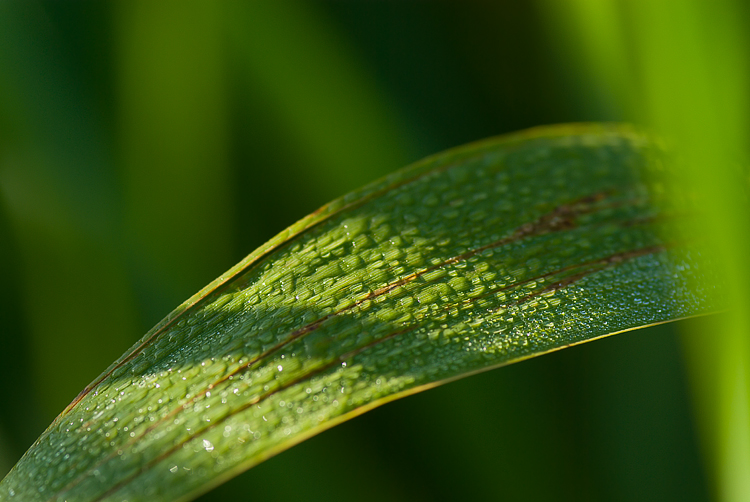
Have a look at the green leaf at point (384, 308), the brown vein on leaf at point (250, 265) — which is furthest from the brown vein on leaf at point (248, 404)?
the brown vein on leaf at point (250, 265)

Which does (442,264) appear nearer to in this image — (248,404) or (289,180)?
(248,404)

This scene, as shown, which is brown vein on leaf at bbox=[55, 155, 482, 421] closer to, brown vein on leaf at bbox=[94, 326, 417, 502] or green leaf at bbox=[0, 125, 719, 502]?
green leaf at bbox=[0, 125, 719, 502]

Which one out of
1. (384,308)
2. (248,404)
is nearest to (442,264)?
(384,308)

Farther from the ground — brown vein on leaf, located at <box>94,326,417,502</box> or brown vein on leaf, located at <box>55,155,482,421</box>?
brown vein on leaf, located at <box>55,155,482,421</box>

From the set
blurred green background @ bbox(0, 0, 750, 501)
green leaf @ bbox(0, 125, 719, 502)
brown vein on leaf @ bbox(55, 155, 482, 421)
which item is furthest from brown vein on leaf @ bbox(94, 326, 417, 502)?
blurred green background @ bbox(0, 0, 750, 501)

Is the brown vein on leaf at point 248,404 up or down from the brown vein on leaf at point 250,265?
down

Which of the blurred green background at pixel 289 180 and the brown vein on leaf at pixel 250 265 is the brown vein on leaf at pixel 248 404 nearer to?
the brown vein on leaf at pixel 250 265

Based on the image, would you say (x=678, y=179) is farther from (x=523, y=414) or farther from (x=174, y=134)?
(x=174, y=134)
